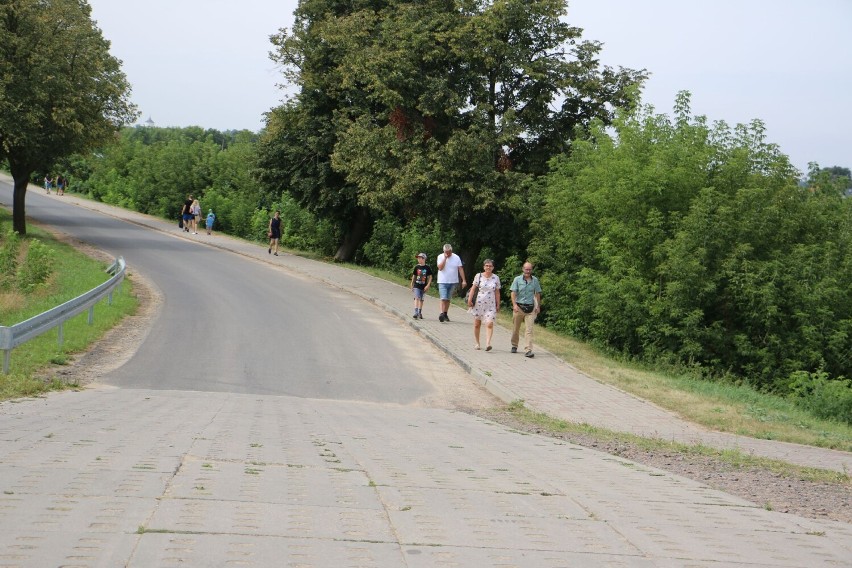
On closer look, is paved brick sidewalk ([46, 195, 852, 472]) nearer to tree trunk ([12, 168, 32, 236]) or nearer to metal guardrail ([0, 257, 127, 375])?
metal guardrail ([0, 257, 127, 375])

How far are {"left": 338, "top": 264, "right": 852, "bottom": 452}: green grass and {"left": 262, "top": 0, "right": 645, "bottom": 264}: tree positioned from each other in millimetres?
8508

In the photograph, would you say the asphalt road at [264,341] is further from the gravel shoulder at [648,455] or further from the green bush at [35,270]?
the green bush at [35,270]

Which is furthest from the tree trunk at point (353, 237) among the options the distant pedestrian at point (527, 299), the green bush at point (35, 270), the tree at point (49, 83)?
the distant pedestrian at point (527, 299)

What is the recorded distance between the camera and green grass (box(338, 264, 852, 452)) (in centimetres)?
1371

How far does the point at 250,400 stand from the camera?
13.3 m

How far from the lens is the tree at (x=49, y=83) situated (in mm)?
36125

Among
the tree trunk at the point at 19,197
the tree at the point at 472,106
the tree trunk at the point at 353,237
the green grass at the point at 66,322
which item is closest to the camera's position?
the green grass at the point at 66,322

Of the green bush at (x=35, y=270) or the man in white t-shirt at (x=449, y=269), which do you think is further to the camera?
the green bush at (x=35, y=270)

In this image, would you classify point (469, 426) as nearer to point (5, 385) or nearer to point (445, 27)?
point (5, 385)

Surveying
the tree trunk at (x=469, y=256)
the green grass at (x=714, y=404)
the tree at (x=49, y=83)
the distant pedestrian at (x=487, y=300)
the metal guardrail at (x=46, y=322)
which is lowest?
the metal guardrail at (x=46, y=322)

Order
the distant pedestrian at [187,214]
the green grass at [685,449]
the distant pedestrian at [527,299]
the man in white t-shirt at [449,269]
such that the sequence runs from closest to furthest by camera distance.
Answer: the green grass at [685,449], the distant pedestrian at [527,299], the man in white t-shirt at [449,269], the distant pedestrian at [187,214]

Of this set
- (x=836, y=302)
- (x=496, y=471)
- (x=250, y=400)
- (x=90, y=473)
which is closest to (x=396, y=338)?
(x=250, y=400)

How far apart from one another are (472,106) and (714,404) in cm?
1728

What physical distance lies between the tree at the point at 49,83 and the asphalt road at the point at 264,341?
21.6 feet
